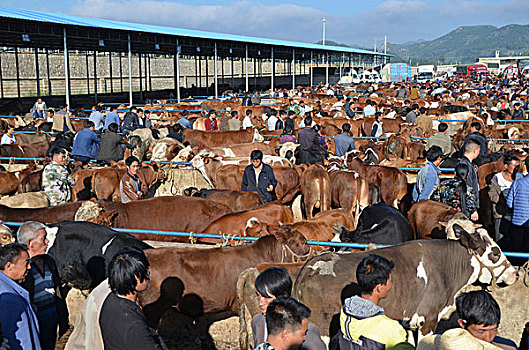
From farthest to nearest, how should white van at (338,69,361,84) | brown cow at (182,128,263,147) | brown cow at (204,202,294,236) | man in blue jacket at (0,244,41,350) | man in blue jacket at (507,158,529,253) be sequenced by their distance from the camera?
Result: white van at (338,69,361,84) → brown cow at (182,128,263,147) → brown cow at (204,202,294,236) → man in blue jacket at (507,158,529,253) → man in blue jacket at (0,244,41,350)

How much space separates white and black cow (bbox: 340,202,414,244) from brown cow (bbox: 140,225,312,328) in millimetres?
1091

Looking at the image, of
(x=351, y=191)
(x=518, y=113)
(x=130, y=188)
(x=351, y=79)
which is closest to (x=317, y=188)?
(x=351, y=191)

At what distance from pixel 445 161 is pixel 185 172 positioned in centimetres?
553

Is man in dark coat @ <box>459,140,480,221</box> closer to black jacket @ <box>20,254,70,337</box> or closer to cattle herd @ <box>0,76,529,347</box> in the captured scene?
cattle herd @ <box>0,76,529,347</box>

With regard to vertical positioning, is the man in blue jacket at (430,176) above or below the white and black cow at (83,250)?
above

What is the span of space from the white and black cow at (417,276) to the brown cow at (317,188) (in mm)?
4318

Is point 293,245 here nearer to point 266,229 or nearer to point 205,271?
point 266,229

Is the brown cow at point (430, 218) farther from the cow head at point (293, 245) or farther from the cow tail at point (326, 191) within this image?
the cow tail at point (326, 191)

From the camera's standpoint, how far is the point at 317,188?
10.0 m

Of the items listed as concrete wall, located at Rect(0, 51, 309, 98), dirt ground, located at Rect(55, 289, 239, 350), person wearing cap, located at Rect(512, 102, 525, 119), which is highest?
concrete wall, located at Rect(0, 51, 309, 98)

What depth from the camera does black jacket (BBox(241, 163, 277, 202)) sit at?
9.04 meters

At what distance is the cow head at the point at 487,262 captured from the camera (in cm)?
545

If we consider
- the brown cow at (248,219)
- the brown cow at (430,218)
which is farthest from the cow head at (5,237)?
the brown cow at (430,218)

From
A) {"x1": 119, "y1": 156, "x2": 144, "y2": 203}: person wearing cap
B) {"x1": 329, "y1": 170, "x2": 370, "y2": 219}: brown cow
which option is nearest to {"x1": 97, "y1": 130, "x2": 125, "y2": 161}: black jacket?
{"x1": 119, "y1": 156, "x2": 144, "y2": 203}: person wearing cap
